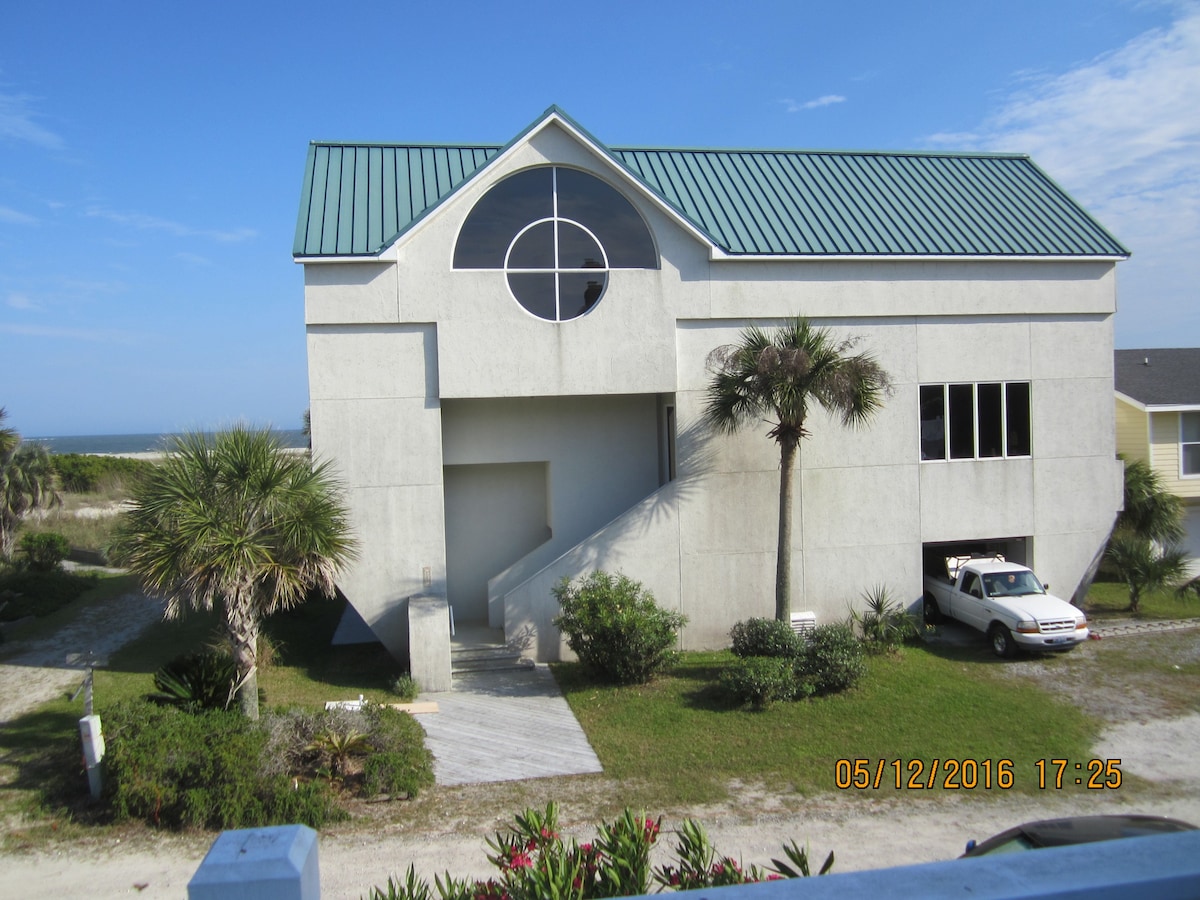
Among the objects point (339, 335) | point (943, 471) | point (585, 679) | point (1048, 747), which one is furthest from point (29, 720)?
point (943, 471)

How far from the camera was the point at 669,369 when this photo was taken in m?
15.8

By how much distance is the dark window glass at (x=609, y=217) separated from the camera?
15422 mm

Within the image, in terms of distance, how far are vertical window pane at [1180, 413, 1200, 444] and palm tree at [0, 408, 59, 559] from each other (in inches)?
1194

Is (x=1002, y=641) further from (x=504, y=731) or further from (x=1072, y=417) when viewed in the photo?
(x=504, y=731)

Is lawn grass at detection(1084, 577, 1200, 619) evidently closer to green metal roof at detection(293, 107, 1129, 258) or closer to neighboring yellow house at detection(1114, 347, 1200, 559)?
neighboring yellow house at detection(1114, 347, 1200, 559)

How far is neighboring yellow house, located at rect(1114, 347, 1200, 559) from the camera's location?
21.9 metres

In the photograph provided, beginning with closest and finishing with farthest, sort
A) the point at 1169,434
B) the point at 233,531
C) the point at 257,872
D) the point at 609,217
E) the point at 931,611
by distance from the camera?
the point at 257,872, the point at 233,531, the point at 609,217, the point at 931,611, the point at 1169,434

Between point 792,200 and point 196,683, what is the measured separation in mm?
14564

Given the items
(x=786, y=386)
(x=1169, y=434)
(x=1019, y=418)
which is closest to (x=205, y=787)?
(x=786, y=386)

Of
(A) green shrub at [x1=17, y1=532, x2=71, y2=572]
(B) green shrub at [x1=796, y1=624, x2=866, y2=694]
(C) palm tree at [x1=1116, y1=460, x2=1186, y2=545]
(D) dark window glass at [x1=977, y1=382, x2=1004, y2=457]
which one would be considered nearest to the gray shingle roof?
(C) palm tree at [x1=1116, y1=460, x2=1186, y2=545]

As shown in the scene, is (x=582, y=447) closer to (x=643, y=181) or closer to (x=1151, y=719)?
(x=643, y=181)

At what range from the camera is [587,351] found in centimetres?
1552

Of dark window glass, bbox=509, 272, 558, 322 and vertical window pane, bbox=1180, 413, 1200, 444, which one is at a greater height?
dark window glass, bbox=509, 272, 558, 322

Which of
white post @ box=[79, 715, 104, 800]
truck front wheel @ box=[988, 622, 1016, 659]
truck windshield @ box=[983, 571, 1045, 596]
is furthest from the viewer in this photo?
truck windshield @ box=[983, 571, 1045, 596]
